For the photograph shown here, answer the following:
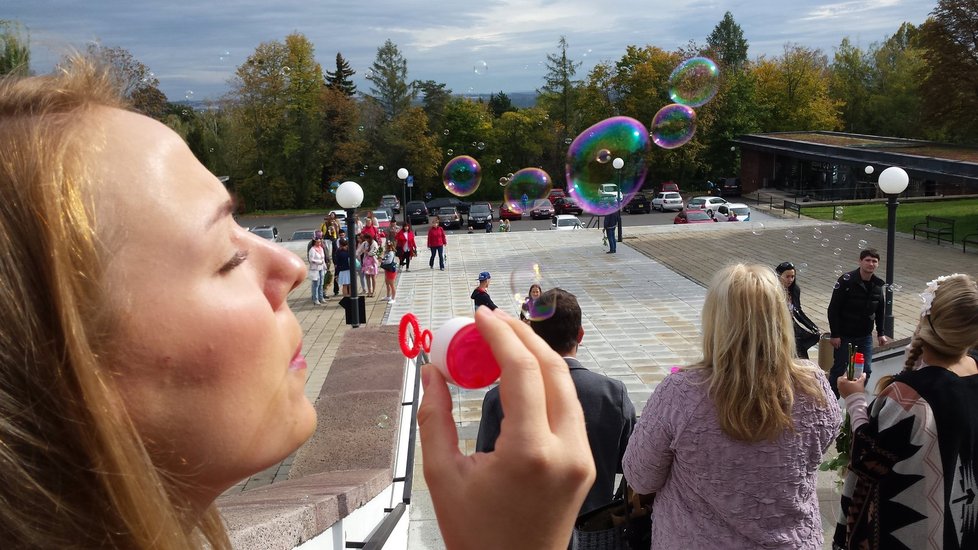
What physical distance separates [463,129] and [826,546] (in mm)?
36448

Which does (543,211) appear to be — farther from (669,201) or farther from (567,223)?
(669,201)

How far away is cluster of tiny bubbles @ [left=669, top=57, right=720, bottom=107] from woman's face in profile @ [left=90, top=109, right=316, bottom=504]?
1141 centimetres

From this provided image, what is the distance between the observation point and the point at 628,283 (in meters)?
18.8

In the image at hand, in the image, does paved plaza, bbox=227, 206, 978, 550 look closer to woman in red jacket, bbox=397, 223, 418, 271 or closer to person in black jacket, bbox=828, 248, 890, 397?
woman in red jacket, bbox=397, 223, 418, 271

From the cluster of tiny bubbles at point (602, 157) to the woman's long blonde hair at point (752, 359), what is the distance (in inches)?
259

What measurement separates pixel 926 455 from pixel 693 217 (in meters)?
33.2

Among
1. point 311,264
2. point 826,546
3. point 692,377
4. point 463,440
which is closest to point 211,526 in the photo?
point 692,377

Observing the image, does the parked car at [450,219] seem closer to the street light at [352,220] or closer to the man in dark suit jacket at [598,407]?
the street light at [352,220]

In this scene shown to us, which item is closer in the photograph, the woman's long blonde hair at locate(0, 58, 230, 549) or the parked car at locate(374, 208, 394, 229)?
the woman's long blonde hair at locate(0, 58, 230, 549)

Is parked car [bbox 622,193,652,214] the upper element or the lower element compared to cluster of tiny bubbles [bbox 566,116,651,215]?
lower

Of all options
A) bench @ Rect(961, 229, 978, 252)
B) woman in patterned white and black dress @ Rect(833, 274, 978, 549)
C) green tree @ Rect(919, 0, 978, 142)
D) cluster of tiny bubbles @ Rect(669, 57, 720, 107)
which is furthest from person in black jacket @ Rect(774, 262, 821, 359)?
green tree @ Rect(919, 0, 978, 142)

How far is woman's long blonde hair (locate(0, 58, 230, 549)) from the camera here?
665 mm

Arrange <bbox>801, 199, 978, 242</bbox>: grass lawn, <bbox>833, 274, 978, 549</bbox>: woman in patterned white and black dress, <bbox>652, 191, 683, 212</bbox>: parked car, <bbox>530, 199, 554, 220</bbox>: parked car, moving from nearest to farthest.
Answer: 1. <bbox>833, 274, 978, 549</bbox>: woman in patterned white and black dress
2. <bbox>801, 199, 978, 242</bbox>: grass lawn
3. <bbox>530, 199, 554, 220</bbox>: parked car
4. <bbox>652, 191, 683, 212</bbox>: parked car

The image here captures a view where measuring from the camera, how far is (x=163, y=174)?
32.2 inches
